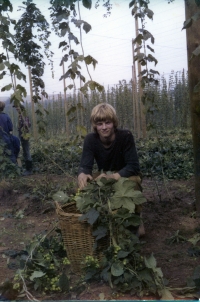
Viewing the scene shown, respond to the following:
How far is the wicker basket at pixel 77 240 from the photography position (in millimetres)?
2918

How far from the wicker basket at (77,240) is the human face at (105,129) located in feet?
2.50

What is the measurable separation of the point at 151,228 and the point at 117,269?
→ 1.54 metres

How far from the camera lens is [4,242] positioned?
4.11m

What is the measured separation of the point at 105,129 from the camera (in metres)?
3.51

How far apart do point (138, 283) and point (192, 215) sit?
185 centimetres

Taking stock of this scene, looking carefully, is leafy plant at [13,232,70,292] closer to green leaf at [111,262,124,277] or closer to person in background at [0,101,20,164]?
green leaf at [111,262,124,277]

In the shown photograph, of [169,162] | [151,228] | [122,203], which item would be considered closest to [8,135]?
[169,162]

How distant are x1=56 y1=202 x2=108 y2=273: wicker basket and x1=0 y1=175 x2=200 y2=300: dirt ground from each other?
0.96 feet

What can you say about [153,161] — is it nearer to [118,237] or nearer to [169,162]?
[169,162]

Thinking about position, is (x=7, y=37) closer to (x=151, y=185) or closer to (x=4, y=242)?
(x=4, y=242)

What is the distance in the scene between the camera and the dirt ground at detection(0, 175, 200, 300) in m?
2.78

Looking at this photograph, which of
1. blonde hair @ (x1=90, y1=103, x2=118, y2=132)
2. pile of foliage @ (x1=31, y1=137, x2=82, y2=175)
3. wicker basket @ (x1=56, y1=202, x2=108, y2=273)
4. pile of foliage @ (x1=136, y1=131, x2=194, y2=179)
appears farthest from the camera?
pile of foliage @ (x1=31, y1=137, x2=82, y2=175)

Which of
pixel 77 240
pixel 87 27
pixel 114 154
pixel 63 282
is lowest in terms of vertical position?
pixel 63 282

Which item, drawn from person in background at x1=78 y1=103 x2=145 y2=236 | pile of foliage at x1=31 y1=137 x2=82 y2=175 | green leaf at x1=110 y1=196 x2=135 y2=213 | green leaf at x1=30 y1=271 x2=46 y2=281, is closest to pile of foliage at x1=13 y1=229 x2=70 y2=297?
green leaf at x1=30 y1=271 x2=46 y2=281
